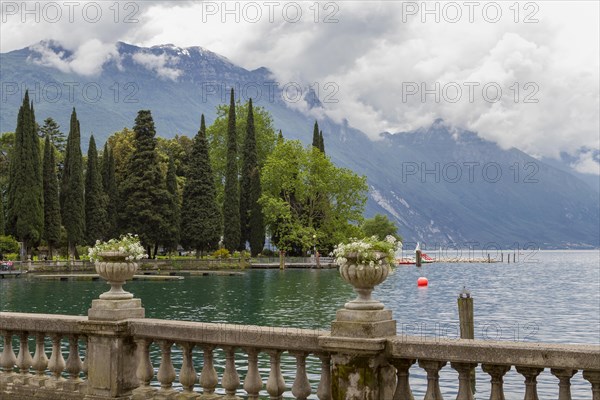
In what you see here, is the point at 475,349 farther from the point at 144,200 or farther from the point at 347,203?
the point at 347,203

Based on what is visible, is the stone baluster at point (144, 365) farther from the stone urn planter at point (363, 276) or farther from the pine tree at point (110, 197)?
the pine tree at point (110, 197)

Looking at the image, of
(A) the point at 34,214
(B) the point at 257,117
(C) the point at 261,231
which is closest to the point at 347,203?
(C) the point at 261,231

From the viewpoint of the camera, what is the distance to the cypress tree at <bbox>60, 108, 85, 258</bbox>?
7462cm

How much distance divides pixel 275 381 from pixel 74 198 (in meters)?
70.5

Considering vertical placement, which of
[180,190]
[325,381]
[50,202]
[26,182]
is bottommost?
[325,381]

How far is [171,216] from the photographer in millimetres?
78562

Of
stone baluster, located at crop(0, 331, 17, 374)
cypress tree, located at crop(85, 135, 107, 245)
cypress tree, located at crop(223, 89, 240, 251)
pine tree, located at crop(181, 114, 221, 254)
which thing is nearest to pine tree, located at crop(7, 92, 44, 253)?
cypress tree, located at crop(85, 135, 107, 245)

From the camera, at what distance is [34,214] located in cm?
7012

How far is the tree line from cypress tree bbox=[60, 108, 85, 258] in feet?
0.33

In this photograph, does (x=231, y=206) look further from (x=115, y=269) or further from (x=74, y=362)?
(x=115, y=269)

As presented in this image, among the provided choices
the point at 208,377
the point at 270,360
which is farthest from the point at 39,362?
the point at 270,360

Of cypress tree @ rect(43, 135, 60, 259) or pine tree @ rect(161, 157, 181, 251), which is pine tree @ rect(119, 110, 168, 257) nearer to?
pine tree @ rect(161, 157, 181, 251)

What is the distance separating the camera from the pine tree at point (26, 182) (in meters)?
69.6

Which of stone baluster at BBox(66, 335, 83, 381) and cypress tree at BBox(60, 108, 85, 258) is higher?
cypress tree at BBox(60, 108, 85, 258)
